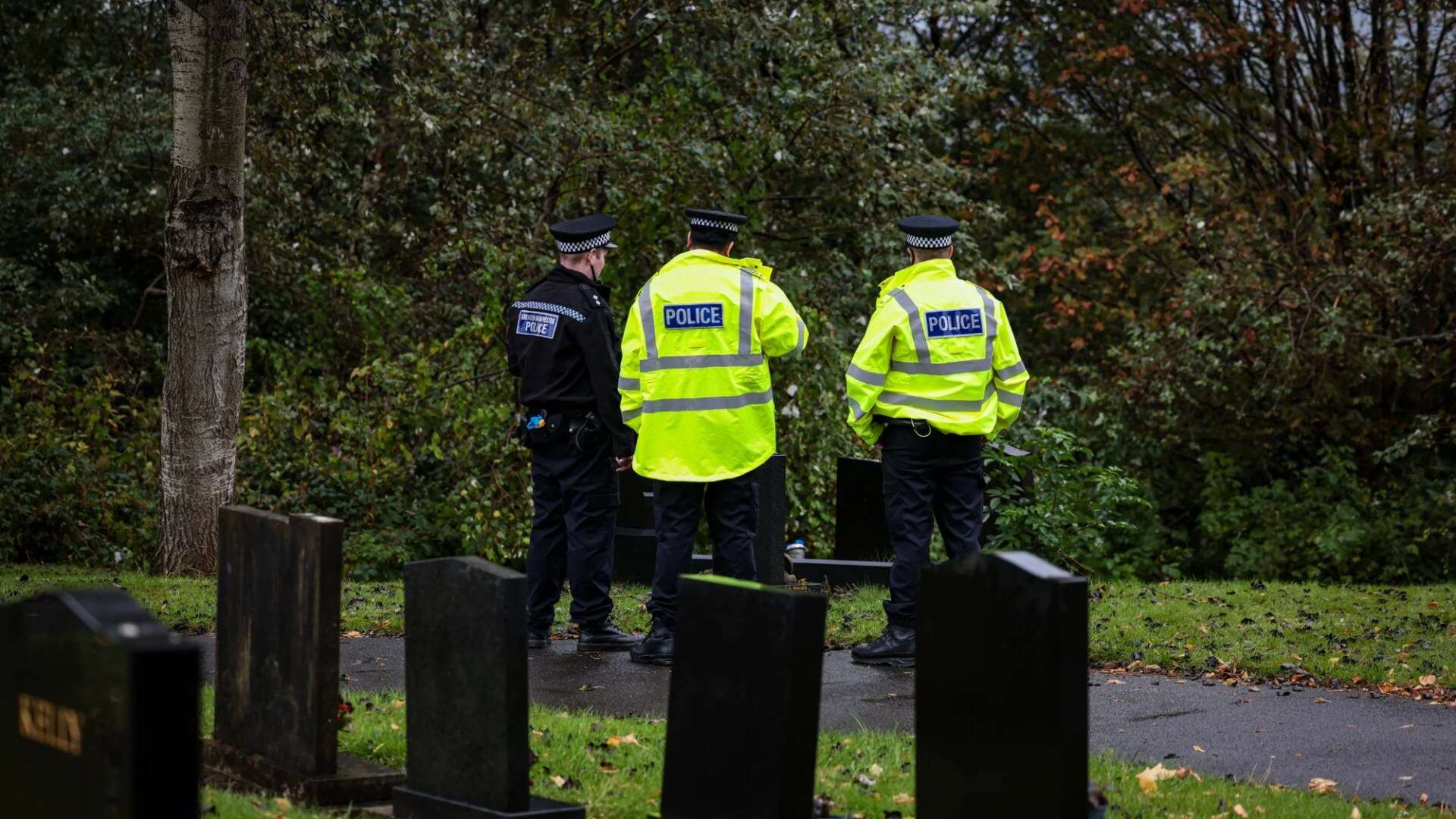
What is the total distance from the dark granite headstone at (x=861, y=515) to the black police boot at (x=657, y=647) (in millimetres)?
3380

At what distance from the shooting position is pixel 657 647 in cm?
784

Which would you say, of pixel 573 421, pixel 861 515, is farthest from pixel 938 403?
pixel 861 515

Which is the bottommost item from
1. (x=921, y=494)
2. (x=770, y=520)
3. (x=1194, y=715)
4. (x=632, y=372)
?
(x=1194, y=715)

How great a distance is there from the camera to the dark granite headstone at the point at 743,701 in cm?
436

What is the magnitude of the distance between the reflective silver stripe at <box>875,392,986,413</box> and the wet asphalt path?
1312 mm

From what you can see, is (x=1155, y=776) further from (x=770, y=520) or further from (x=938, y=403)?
(x=770, y=520)

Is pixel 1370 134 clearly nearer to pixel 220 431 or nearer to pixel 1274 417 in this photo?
pixel 1274 417

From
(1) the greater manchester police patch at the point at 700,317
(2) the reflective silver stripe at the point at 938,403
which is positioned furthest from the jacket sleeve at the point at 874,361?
(1) the greater manchester police patch at the point at 700,317

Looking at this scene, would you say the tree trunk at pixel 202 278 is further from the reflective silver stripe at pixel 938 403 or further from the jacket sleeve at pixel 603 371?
the reflective silver stripe at pixel 938 403

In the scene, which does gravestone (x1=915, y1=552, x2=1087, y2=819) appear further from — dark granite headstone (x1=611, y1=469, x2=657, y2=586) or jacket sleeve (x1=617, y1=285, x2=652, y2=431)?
dark granite headstone (x1=611, y1=469, x2=657, y2=586)

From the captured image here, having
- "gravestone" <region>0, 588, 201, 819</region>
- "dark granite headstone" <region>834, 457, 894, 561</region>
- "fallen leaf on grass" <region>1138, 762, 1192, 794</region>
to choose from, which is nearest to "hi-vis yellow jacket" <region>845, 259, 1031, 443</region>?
"fallen leaf on grass" <region>1138, 762, 1192, 794</region>

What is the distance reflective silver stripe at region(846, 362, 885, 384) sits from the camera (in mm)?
7840

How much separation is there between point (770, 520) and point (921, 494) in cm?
170

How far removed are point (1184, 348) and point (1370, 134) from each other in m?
3.24
